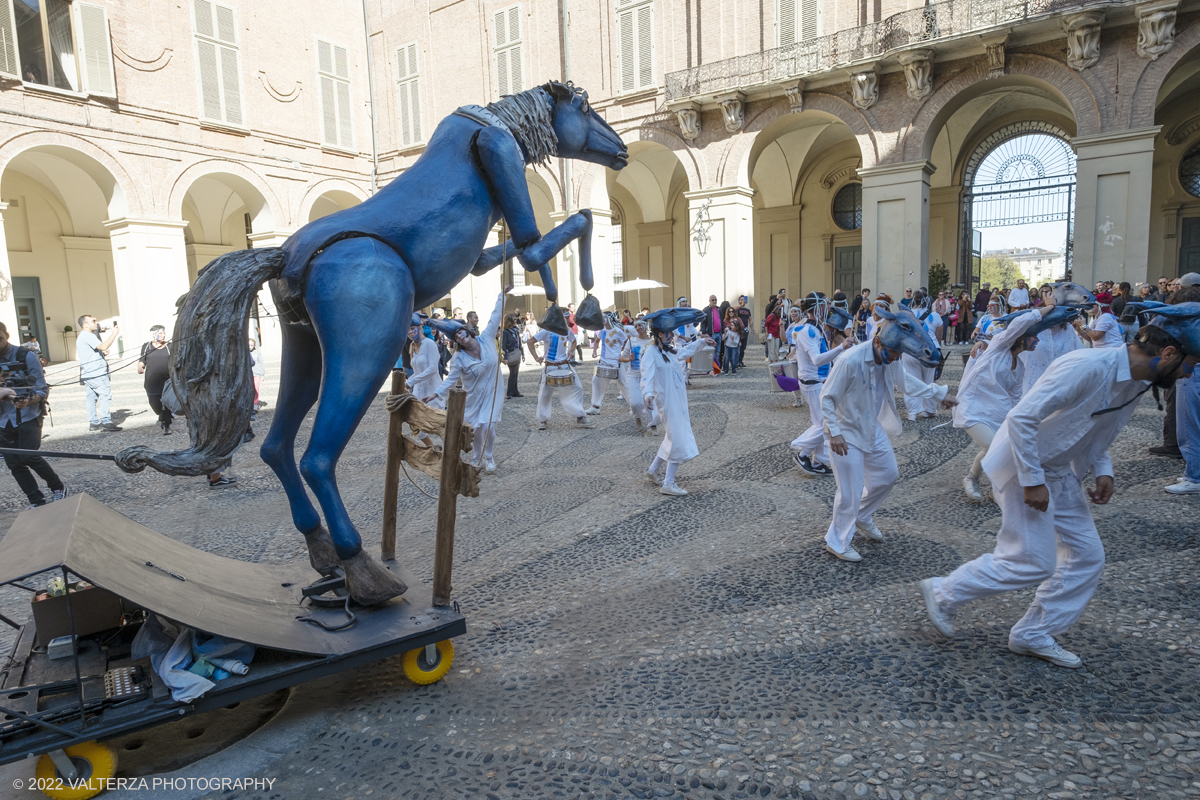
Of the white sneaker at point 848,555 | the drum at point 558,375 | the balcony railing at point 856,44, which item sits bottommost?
the white sneaker at point 848,555

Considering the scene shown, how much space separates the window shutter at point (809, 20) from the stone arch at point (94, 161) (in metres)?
18.6

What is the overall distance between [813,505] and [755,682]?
3.00 m

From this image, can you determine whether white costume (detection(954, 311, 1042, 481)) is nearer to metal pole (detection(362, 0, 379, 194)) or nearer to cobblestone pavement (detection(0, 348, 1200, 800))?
cobblestone pavement (detection(0, 348, 1200, 800))

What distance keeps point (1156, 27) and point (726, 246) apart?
1022 cm

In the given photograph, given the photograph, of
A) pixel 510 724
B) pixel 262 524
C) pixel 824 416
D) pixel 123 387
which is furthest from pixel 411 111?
pixel 510 724

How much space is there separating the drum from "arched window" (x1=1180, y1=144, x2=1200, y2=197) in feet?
70.7

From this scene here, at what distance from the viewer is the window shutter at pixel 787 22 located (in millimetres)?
19125

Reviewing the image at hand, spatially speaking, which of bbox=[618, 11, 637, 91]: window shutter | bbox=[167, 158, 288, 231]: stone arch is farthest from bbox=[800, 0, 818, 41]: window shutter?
bbox=[167, 158, 288, 231]: stone arch

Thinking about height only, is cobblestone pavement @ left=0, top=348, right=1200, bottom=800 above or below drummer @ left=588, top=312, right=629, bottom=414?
below

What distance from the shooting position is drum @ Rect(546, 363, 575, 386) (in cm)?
1016

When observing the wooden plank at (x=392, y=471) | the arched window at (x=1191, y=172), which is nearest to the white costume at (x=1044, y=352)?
the wooden plank at (x=392, y=471)

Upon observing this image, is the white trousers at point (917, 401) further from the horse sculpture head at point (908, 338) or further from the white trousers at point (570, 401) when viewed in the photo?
the horse sculpture head at point (908, 338)

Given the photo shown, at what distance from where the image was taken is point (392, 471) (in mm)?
3867

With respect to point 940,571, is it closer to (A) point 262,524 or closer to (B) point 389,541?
(B) point 389,541
